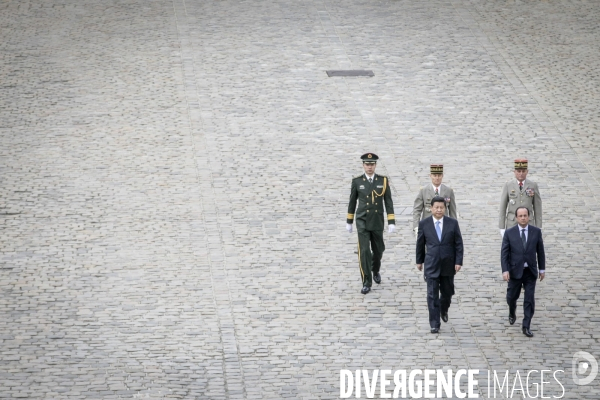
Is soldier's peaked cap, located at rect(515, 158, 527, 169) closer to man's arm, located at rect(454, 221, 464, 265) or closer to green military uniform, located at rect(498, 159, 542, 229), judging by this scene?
green military uniform, located at rect(498, 159, 542, 229)

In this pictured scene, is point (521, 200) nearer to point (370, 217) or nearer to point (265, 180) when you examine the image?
point (370, 217)

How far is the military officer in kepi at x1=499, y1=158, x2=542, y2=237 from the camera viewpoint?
14242 millimetres

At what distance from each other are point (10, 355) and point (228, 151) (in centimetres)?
738

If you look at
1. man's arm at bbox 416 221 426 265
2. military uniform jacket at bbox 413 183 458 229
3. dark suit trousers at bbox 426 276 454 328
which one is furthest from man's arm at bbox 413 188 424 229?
dark suit trousers at bbox 426 276 454 328

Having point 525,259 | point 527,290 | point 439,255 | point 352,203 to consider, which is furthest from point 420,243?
point 352,203

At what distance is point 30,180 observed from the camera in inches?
690

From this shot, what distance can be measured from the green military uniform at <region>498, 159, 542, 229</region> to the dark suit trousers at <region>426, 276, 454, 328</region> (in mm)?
1871

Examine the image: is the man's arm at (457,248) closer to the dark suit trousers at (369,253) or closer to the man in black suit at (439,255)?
the man in black suit at (439,255)

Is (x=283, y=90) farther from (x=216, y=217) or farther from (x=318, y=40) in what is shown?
(x=216, y=217)

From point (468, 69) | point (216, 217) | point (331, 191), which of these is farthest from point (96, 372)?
point (468, 69)

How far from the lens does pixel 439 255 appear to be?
12727 millimetres

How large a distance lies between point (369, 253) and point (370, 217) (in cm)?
46

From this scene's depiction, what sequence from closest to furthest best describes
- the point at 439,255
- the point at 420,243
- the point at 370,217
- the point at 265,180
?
the point at 439,255, the point at 420,243, the point at 370,217, the point at 265,180

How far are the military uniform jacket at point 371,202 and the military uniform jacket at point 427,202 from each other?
0.31 metres
